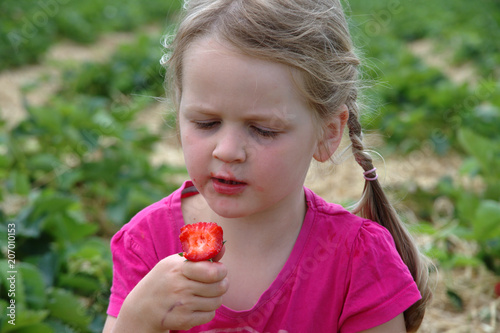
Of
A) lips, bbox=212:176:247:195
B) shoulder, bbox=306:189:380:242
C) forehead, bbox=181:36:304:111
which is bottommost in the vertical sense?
shoulder, bbox=306:189:380:242

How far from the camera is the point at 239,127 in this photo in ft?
4.62

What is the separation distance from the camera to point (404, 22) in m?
9.62

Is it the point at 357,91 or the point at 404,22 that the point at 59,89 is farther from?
the point at 404,22

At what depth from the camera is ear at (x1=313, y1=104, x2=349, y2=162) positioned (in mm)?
1627

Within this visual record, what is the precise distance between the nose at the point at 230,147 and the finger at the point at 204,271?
0.77 feet

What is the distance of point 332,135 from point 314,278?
0.38 m

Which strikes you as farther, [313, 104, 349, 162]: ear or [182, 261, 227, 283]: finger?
[313, 104, 349, 162]: ear

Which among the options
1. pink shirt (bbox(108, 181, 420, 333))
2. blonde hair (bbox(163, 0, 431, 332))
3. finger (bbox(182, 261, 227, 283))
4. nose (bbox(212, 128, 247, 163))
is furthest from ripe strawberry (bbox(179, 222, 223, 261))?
blonde hair (bbox(163, 0, 431, 332))

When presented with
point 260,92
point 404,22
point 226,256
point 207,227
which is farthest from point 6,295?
point 404,22

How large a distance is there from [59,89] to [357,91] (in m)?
5.04

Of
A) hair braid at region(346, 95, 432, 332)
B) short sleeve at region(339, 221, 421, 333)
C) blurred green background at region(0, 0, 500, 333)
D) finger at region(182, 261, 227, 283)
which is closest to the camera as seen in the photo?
finger at region(182, 261, 227, 283)

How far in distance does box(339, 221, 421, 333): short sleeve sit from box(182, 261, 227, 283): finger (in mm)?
420

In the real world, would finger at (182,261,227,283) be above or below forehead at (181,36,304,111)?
below

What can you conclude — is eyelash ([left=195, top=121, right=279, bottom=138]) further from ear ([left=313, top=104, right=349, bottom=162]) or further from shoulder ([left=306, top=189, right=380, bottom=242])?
shoulder ([left=306, top=189, right=380, bottom=242])
